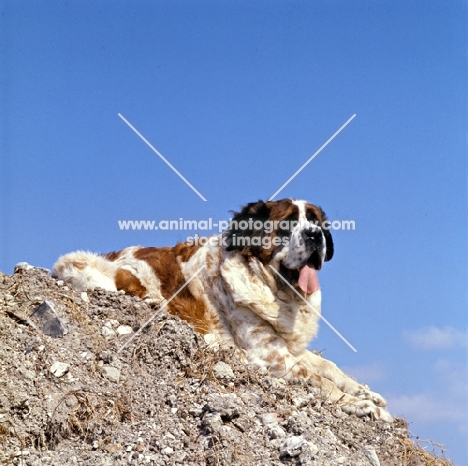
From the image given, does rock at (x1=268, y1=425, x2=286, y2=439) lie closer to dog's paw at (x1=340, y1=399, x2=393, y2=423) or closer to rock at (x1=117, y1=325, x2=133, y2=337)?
dog's paw at (x1=340, y1=399, x2=393, y2=423)

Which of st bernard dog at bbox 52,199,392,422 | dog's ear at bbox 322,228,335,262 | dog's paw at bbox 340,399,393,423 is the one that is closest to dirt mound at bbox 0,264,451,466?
dog's paw at bbox 340,399,393,423

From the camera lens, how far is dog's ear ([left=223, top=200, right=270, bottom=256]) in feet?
31.8

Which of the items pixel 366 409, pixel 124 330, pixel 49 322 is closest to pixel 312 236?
pixel 366 409

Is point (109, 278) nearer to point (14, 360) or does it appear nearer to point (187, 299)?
point (187, 299)

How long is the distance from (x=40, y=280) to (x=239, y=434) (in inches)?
131

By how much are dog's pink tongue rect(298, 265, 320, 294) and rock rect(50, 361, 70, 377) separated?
10.0 ft

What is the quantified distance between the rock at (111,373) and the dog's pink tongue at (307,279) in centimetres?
260

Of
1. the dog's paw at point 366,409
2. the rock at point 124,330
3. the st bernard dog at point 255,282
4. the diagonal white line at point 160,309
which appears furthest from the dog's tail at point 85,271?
the dog's paw at point 366,409

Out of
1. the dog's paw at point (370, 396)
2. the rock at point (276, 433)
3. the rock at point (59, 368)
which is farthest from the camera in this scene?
the dog's paw at point (370, 396)

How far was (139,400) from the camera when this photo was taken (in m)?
7.55

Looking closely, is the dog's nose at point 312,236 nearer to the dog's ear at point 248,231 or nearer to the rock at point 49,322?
the dog's ear at point 248,231

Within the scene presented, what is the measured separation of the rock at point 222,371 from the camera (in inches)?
327

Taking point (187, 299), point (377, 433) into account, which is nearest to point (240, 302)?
point (187, 299)

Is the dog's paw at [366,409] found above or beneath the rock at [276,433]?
above
